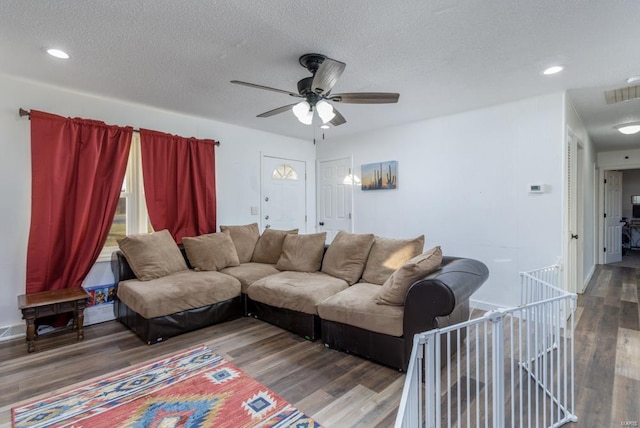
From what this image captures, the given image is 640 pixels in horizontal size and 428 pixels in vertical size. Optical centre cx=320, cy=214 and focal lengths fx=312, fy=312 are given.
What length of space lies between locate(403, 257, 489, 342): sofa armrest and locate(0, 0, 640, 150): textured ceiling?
1694 mm

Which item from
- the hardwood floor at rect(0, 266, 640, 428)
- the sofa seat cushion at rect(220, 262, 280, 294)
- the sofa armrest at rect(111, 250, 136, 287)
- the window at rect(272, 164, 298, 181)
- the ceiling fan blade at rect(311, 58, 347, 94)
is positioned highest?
the ceiling fan blade at rect(311, 58, 347, 94)

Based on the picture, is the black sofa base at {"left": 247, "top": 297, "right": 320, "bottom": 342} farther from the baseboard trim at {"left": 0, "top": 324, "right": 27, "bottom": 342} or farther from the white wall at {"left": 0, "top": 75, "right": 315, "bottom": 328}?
the baseboard trim at {"left": 0, "top": 324, "right": 27, "bottom": 342}

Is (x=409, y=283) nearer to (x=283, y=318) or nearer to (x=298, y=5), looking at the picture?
(x=283, y=318)

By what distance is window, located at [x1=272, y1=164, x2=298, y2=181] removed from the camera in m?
5.25

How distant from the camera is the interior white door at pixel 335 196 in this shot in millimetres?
5332

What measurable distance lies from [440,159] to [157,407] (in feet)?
13.0

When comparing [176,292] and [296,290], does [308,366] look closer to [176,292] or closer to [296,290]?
[296,290]

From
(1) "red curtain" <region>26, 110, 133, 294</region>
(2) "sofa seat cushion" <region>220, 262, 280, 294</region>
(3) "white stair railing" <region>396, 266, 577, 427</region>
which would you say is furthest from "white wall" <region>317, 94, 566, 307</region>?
(1) "red curtain" <region>26, 110, 133, 294</region>

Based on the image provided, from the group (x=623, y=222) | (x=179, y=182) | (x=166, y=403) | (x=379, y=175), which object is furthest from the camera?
(x=623, y=222)

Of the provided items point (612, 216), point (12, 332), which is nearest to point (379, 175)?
point (12, 332)

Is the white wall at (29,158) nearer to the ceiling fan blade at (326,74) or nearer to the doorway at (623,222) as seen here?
the ceiling fan blade at (326,74)

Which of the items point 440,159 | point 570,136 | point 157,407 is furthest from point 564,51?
point 157,407

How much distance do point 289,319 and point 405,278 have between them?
130cm

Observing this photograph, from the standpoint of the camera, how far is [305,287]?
307cm
